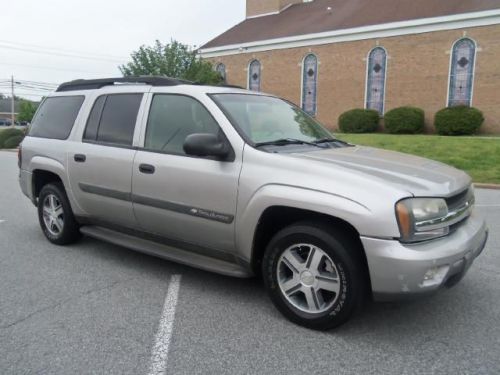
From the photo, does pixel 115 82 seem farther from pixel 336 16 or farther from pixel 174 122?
pixel 336 16

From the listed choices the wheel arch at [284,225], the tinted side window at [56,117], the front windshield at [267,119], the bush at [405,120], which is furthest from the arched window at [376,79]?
the wheel arch at [284,225]

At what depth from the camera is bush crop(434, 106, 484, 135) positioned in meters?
21.7

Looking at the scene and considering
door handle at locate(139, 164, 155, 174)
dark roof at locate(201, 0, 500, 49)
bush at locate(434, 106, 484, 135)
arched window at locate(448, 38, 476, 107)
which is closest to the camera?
door handle at locate(139, 164, 155, 174)

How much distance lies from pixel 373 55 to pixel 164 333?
27095mm

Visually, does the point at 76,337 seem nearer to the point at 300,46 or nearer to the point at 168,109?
the point at 168,109

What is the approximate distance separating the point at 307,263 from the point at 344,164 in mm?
805

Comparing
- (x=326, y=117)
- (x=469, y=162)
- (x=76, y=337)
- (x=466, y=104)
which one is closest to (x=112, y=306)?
(x=76, y=337)

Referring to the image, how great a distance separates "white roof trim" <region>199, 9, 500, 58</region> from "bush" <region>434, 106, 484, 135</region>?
16.5 feet

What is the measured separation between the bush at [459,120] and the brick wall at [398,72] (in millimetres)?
1882

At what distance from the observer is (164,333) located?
3.31 meters

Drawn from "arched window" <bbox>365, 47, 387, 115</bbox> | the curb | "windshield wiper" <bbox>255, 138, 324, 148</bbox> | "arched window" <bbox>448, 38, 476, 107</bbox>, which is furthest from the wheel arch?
"arched window" <bbox>365, 47, 387, 115</bbox>

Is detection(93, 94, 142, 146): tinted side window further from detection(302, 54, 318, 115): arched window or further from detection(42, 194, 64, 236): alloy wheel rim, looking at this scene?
detection(302, 54, 318, 115): arched window

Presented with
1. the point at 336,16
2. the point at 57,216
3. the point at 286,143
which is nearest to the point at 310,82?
the point at 336,16

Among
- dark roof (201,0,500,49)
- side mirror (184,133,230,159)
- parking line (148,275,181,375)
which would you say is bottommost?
parking line (148,275,181,375)
